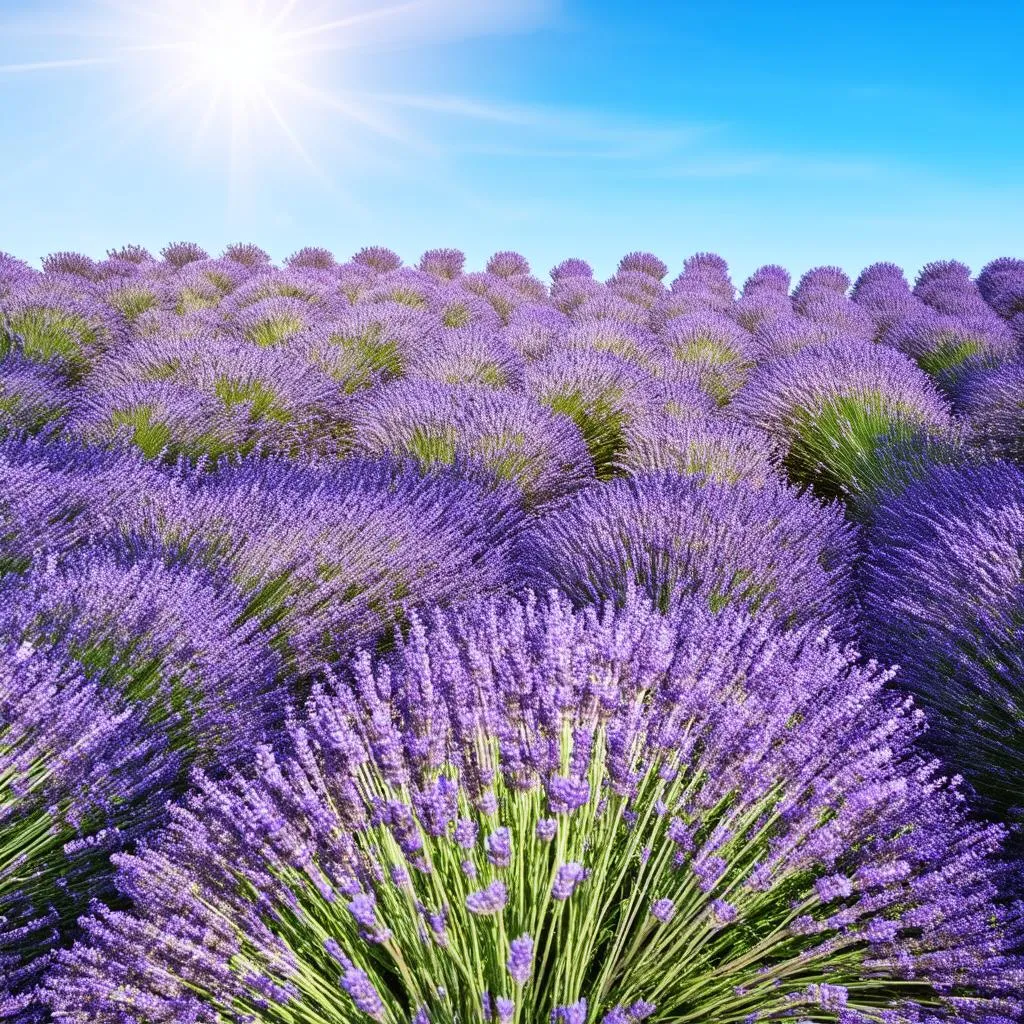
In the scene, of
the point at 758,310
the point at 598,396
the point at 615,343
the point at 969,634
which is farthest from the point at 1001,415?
the point at 758,310

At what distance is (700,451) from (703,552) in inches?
44.9

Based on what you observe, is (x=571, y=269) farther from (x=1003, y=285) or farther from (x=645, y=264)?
(x=1003, y=285)

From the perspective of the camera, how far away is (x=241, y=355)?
14.5 ft

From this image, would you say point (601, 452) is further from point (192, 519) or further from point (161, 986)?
point (161, 986)

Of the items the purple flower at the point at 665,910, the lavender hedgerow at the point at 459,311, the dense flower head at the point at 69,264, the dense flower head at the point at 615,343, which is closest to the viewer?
the purple flower at the point at 665,910

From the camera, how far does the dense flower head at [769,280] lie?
11711mm

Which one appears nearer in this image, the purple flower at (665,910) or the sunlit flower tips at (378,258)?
the purple flower at (665,910)

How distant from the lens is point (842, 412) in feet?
12.4

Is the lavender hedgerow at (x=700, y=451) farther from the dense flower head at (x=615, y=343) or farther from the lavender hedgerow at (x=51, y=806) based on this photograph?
the lavender hedgerow at (x=51, y=806)

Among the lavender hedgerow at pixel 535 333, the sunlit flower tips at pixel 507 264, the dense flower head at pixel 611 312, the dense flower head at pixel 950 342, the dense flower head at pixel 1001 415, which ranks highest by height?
the sunlit flower tips at pixel 507 264

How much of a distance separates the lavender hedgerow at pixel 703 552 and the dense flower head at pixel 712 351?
2.72 meters

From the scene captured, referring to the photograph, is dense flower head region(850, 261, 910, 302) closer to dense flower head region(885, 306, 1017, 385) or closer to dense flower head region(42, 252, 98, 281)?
dense flower head region(885, 306, 1017, 385)

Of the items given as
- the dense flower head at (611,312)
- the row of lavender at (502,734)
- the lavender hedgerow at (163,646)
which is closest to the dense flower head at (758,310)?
the dense flower head at (611,312)

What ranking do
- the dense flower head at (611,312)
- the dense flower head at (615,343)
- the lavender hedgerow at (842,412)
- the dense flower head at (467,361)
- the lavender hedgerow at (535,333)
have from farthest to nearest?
1. the dense flower head at (611,312)
2. the lavender hedgerow at (535,333)
3. the dense flower head at (615,343)
4. the dense flower head at (467,361)
5. the lavender hedgerow at (842,412)
